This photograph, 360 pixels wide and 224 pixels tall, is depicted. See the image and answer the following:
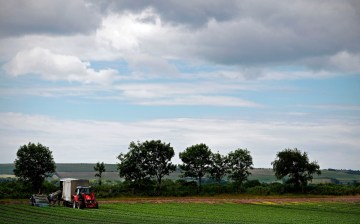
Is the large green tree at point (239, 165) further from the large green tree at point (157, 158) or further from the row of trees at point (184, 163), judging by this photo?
the large green tree at point (157, 158)

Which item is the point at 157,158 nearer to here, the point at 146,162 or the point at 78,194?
the point at 146,162

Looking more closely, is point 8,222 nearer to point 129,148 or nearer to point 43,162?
point 43,162

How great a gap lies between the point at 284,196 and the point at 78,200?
2054 inches

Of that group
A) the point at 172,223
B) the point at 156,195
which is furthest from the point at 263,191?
the point at 172,223

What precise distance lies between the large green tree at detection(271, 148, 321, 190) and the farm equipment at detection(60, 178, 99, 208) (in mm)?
55110

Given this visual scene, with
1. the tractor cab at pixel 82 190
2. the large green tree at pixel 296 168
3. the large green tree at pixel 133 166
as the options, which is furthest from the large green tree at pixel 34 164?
the large green tree at pixel 296 168

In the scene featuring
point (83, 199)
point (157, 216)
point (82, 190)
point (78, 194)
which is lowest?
point (157, 216)

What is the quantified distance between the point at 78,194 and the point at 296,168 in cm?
6002

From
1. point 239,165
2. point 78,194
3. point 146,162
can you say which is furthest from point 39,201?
point 239,165

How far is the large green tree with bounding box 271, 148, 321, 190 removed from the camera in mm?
110750

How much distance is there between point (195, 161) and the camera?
108 metres

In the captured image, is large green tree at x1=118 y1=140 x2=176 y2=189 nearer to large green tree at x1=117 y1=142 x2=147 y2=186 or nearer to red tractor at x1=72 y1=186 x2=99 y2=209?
large green tree at x1=117 y1=142 x2=147 y2=186

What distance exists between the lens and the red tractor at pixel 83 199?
63219 millimetres

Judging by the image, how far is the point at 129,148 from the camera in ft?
350
